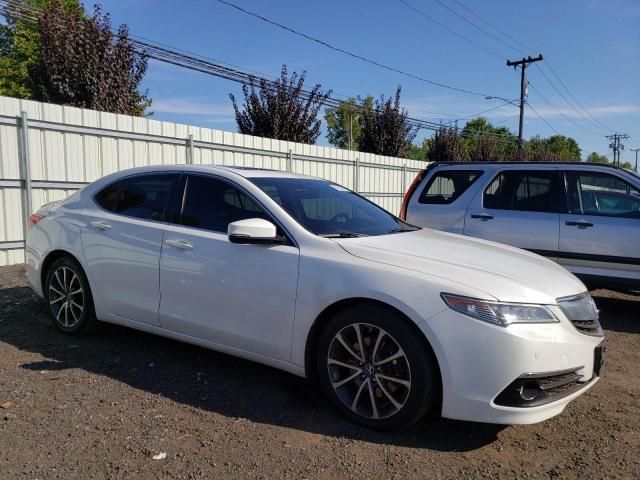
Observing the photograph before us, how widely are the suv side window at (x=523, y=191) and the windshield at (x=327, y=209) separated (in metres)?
2.73

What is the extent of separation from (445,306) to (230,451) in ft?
4.61

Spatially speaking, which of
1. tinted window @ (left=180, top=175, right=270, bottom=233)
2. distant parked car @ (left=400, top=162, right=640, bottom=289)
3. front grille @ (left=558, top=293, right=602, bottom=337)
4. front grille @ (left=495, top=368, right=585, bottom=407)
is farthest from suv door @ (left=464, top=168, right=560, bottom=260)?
tinted window @ (left=180, top=175, right=270, bottom=233)

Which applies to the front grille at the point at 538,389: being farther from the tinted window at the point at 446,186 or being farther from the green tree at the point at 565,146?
the green tree at the point at 565,146

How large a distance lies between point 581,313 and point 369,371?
131 cm

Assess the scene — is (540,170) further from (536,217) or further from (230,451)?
(230,451)

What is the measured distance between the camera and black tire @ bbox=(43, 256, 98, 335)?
14.5 ft

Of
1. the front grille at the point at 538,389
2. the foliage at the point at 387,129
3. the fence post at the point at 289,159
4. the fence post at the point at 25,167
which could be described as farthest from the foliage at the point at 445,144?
the front grille at the point at 538,389

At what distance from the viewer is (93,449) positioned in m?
2.76

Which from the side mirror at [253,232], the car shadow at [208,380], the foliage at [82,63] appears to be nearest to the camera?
the car shadow at [208,380]

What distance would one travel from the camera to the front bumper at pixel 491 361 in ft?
8.68

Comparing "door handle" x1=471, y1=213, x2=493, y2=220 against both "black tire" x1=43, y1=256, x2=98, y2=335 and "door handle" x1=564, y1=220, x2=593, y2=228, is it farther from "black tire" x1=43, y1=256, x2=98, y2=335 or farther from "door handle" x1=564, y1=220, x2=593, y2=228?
"black tire" x1=43, y1=256, x2=98, y2=335

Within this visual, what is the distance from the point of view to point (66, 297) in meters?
4.54

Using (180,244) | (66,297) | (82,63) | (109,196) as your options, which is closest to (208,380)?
(180,244)

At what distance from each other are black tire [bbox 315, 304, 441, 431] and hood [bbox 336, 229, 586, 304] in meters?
0.36
